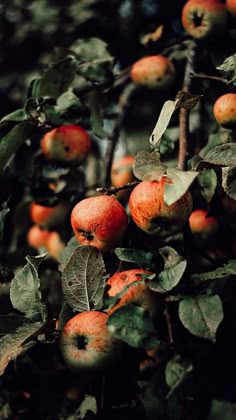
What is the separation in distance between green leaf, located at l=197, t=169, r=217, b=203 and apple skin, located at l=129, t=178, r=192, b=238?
156mm

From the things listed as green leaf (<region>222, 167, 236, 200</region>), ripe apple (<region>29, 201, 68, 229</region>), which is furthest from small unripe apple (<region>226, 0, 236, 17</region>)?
ripe apple (<region>29, 201, 68, 229</region>)

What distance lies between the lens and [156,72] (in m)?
1.36

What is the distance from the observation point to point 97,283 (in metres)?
0.99

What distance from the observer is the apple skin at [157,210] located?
926 mm

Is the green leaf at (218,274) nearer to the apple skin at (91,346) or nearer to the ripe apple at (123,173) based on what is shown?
the apple skin at (91,346)

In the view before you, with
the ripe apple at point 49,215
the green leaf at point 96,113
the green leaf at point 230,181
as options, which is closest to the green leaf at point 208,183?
the green leaf at point 230,181

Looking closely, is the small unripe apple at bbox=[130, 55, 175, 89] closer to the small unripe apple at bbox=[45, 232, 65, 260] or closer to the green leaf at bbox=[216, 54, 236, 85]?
the green leaf at bbox=[216, 54, 236, 85]

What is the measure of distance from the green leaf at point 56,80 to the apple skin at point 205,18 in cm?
30

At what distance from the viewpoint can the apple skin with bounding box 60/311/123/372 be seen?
879mm

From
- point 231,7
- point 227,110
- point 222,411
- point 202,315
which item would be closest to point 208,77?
point 227,110

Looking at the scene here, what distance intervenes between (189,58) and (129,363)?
776 mm

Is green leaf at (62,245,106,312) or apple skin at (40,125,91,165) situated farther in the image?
apple skin at (40,125,91,165)

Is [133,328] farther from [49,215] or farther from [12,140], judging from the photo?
[49,215]

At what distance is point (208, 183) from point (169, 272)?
270 millimetres
